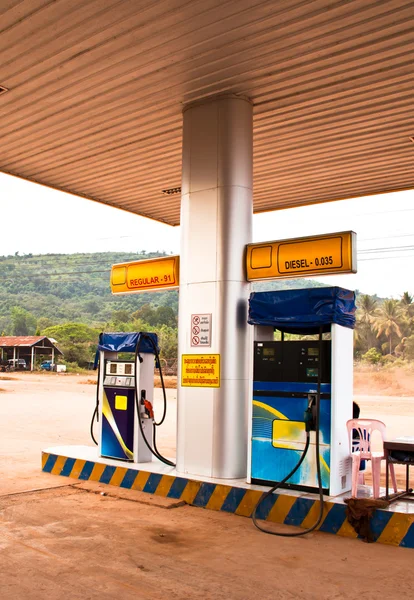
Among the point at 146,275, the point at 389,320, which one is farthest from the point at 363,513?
the point at 389,320

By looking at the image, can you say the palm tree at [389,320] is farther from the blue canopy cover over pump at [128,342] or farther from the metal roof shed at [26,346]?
the blue canopy cover over pump at [128,342]

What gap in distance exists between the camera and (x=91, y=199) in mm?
11836

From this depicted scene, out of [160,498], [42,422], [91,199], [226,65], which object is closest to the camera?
[226,65]

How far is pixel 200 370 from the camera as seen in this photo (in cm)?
727

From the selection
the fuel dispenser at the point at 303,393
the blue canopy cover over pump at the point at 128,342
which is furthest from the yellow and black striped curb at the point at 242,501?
the blue canopy cover over pump at the point at 128,342

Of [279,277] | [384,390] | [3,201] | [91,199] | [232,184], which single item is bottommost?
[384,390]

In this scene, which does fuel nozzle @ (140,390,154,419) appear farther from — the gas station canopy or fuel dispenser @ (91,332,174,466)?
the gas station canopy

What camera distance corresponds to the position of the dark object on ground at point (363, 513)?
5.65 m

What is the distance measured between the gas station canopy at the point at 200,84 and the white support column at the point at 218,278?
45cm

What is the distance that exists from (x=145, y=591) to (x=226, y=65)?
198 inches

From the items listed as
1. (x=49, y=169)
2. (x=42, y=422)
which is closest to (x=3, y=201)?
(x=42, y=422)

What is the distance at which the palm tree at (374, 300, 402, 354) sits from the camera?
193 ft

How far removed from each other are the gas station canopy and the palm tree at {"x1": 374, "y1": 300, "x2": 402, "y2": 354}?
5018cm

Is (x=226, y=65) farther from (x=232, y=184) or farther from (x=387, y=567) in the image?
(x=387, y=567)
